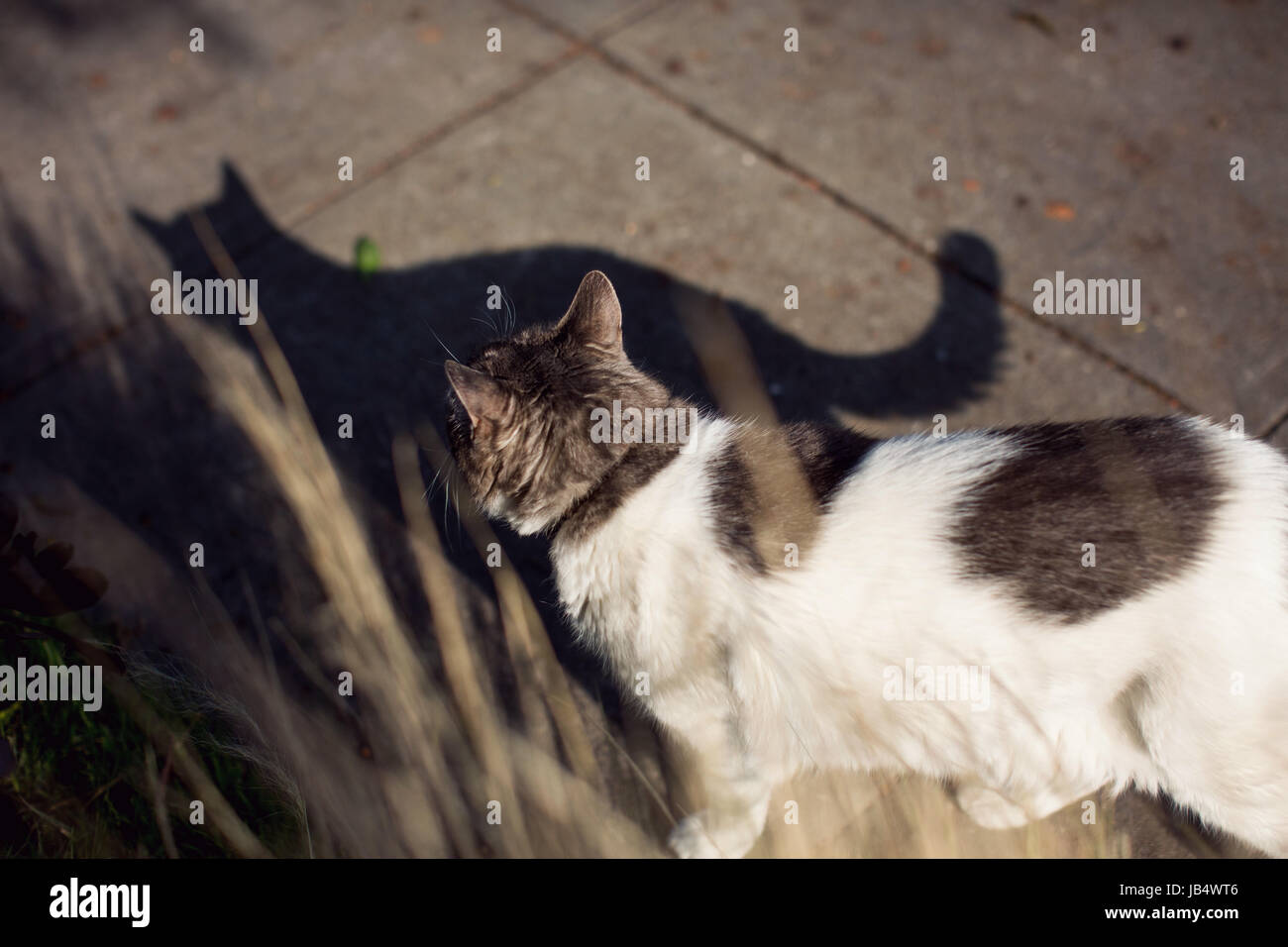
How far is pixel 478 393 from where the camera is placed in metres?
2.29

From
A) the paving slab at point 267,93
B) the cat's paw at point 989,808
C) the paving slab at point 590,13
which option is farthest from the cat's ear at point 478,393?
the paving slab at point 590,13

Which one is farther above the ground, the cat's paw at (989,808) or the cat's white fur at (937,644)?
the cat's white fur at (937,644)

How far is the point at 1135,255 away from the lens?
13.1ft

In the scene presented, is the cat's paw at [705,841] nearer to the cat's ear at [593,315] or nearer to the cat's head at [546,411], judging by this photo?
the cat's head at [546,411]

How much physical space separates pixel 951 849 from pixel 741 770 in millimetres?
870

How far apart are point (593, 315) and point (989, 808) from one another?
1824 mm

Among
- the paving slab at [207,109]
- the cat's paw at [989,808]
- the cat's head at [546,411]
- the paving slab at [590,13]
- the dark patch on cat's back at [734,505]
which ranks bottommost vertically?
the cat's paw at [989,808]

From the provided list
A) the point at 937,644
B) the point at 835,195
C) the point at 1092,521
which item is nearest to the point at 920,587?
the point at 937,644

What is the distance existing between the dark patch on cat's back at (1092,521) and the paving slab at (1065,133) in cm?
166

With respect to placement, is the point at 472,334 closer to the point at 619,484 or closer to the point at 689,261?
the point at 689,261

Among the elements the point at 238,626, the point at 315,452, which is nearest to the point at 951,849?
the point at 315,452

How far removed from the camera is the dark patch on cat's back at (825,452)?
93.4 inches

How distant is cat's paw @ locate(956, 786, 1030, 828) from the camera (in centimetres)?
260
